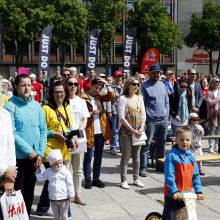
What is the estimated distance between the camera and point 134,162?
7.55 metres

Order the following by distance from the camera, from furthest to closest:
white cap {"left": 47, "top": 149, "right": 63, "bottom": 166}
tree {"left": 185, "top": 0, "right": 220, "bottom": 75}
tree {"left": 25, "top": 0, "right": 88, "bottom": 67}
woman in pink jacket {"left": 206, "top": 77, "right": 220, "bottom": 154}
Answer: tree {"left": 185, "top": 0, "right": 220, "bottom": 75}
tree {"left": 25, "top": 0, "right": 88, "bottom": 67}
woman in pink jacket {"left": 206, "top": 77, "right": 220, "bottom": 154}
white cap {"left": 47, "top": 149, "right": 63, "bottom": 166}

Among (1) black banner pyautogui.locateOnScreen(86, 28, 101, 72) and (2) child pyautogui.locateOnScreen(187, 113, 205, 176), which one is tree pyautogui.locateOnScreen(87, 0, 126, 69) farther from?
(2) child pyautogui.locateOnScreen(187, 113, 205, 176)

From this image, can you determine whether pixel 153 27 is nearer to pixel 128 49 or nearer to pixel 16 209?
pixel 128 49

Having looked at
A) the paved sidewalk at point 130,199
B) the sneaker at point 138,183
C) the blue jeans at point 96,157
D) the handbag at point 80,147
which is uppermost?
the handbag at point 80,147

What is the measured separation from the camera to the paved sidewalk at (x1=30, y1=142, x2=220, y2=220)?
6039 millimetres

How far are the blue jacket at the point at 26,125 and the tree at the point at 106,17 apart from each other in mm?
50177

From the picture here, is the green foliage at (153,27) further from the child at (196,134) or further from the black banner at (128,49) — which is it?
the child at (196,134)

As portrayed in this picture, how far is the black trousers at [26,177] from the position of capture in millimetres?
5113

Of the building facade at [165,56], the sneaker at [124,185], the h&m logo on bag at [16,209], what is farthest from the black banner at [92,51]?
the building facade at [165,56]

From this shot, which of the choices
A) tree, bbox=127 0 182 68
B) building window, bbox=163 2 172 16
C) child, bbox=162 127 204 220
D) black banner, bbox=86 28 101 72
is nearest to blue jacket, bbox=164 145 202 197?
child, bbox=162 127 204 220

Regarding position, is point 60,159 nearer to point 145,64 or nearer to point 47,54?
point 145,64

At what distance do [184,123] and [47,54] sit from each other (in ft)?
49.2

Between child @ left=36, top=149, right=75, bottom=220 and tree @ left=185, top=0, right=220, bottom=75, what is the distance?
179 ft

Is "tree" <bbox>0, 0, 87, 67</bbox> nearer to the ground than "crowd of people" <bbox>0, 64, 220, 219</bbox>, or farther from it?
farther from it
